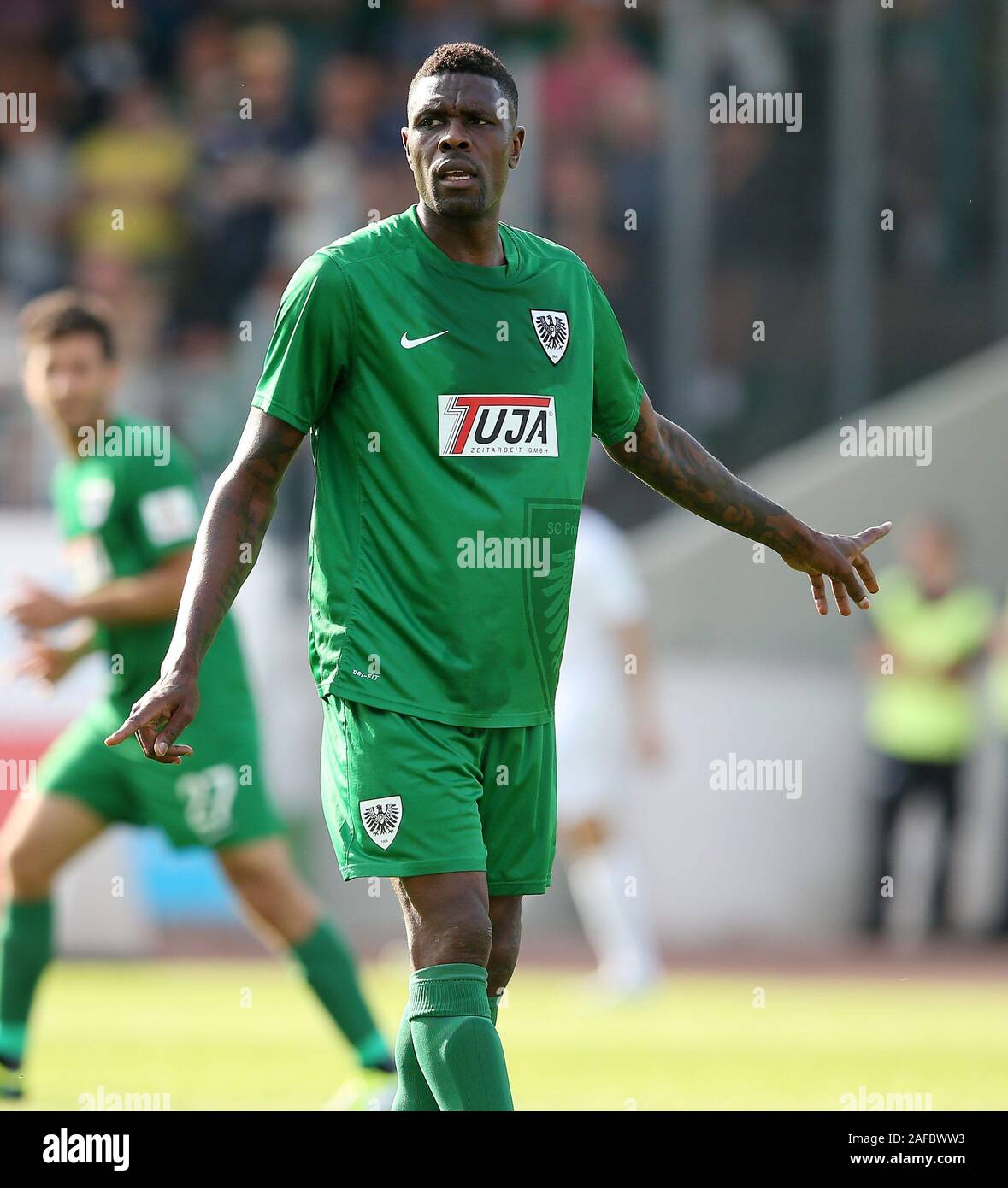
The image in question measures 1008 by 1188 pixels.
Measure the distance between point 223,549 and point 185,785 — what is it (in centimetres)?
247

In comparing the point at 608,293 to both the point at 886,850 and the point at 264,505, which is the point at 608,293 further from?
the point at 264,505

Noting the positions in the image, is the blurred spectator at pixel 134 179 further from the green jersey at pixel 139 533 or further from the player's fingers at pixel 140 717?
the player's fingers at pixel 140 717

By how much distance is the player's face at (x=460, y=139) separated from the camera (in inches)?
170

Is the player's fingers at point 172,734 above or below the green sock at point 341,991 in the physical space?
above

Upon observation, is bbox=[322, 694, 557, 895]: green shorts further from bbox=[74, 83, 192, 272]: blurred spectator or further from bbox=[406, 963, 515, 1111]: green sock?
bbox=[74, 83, 192, 272]: blurred spectator

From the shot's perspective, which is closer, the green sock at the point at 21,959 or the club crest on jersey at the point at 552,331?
the club crest on jersey at the point at 552,331

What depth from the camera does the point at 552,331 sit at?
4496 mm

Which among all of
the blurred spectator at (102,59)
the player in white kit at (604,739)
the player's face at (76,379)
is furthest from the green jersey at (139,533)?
the blurred spectator at (102,59)

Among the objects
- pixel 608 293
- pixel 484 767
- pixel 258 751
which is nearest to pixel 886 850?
pixel 608 293

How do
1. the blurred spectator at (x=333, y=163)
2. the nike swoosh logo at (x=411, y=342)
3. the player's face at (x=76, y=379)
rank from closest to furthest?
the nike swoosh logo at (x=411, y=342) < the player's face at (x=76, y=379) < the blurred spectator at (x=333, y=163)

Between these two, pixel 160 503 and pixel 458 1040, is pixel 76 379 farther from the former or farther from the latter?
pixel 458 1040

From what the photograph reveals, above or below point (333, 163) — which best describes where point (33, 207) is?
below

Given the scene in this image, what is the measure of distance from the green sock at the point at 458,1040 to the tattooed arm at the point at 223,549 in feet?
2.24

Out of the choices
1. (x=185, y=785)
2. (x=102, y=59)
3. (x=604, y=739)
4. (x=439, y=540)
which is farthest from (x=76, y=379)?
(x=102, y=59)
